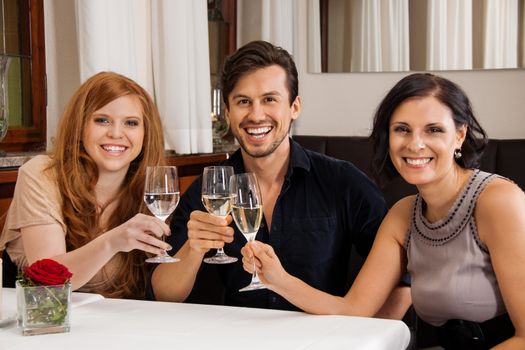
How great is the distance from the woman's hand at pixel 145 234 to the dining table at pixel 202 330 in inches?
5.7

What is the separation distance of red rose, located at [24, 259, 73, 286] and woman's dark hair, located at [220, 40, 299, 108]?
1.00m

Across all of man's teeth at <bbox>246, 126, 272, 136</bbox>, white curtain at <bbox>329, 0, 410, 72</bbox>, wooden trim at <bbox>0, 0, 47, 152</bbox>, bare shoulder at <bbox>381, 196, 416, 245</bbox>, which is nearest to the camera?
bare shoulder at <bbox>381, 196, 416, 245</bbox>

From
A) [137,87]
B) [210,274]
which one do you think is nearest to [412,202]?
[210,274]

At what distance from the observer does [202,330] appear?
1.63 meters

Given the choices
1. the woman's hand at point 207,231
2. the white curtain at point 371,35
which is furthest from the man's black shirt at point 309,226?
the white curtain at point 371,35

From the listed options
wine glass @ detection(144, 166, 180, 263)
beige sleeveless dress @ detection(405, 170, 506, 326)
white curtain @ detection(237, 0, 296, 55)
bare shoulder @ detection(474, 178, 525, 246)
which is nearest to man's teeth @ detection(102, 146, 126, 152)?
wine glass @ detection(144, 166, 180, 263)

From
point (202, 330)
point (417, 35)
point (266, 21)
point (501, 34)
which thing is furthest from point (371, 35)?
point (202, 330)

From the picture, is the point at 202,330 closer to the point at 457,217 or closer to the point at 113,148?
the point at 457,217

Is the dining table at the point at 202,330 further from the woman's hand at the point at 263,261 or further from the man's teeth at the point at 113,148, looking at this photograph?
the man's teeth at the point at 113,148

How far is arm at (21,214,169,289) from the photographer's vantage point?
1.93 metres

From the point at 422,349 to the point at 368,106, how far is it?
57.1 inches

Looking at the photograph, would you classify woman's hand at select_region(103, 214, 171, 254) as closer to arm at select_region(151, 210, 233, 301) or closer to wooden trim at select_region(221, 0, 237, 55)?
arm at select_region(151, 210, 233, 301)

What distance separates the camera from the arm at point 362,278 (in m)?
1.85

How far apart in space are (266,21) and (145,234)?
2.43 meters
